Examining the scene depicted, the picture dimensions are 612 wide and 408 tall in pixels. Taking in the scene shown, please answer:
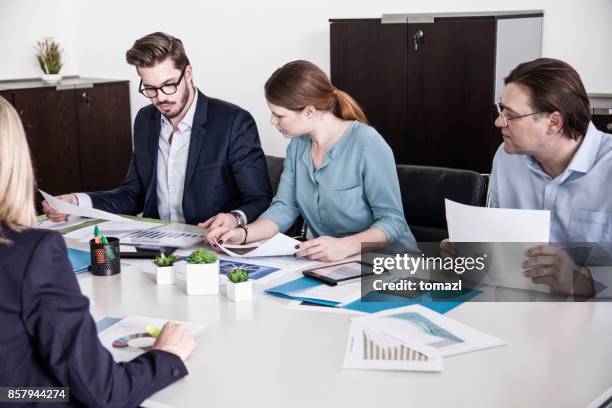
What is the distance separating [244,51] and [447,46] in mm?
1842

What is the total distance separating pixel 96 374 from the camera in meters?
1.37

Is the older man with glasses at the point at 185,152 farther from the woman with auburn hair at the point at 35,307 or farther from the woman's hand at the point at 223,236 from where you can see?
the woman with auburn hair at the point at 35,307

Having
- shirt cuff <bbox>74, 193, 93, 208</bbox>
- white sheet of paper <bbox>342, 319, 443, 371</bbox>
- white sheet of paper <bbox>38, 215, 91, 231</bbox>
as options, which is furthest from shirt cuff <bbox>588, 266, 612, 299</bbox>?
shirt cuff <bbox>74, 193, 93, 208</bbox>

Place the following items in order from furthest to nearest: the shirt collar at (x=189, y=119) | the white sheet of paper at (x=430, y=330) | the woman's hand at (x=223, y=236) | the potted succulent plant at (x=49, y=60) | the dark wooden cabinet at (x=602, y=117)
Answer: the potted succulent plant at (x=49, y=60) → the dark wooden cabinet at (x=602, y=117) → the shirt collar at (x=189, y=119) → the woman's hand at (x=223, y=236) → the white sheet of paper at (x=430, y=330)

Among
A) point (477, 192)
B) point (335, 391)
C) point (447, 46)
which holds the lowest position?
point (335, 391)

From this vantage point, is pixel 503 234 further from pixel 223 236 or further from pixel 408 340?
pixel 223 236

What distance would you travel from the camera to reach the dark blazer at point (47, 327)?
51.8 inches

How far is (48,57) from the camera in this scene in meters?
5.72

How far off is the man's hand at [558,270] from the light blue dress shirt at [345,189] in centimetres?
59

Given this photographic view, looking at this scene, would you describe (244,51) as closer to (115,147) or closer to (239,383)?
(115,147)

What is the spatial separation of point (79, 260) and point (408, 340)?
1.15 metres

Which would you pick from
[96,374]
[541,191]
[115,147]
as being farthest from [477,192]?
[115,147]

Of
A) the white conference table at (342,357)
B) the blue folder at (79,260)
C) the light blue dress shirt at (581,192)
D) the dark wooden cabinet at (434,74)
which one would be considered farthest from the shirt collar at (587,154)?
the dark wooden cabinet at (434,74)

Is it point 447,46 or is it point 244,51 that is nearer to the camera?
point 447,46
